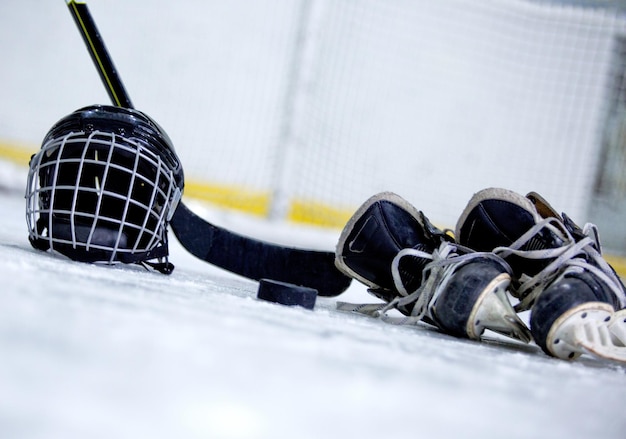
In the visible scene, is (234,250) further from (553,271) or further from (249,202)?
(249,202)

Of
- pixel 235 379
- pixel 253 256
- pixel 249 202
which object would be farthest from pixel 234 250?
pixel 249 202

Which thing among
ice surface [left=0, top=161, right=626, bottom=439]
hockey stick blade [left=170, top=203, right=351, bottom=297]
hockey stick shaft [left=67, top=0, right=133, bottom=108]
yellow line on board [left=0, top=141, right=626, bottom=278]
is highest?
hockey stick shaft [left=67, top=0, right=133, bottom=108]

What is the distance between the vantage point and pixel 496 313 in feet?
3.03

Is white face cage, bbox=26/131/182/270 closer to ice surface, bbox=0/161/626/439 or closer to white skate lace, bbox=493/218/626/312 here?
ice surface, bbox=0/161/626/439

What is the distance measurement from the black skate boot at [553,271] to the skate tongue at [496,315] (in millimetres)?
41

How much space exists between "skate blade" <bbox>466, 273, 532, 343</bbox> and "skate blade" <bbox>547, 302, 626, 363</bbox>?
0.07 metres

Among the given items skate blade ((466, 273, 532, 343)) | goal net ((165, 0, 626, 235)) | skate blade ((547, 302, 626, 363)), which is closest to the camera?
skate blade ((547, 302, 626, 363))

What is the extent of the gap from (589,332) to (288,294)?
0.45 meters

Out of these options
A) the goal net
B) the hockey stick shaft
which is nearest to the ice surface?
the hockey stick shaft

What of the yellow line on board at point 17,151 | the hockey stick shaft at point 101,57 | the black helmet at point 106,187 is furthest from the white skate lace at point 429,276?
the yellow line on board at point 17,151

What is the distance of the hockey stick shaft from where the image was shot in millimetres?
1314

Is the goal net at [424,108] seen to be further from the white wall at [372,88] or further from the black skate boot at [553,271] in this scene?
the black skate boot at [553,271]

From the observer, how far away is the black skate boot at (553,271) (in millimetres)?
833

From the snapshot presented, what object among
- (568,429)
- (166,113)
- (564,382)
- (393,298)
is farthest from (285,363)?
(166,113)
